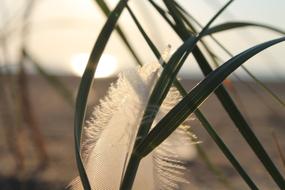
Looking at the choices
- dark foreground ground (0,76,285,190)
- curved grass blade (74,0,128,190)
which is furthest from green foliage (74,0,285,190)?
dark foreground ground (0,76,285,190)

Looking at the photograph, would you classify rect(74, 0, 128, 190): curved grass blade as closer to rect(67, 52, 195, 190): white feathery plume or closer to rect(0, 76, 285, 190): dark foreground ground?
rect(67, 52, 195, 190): white feathery plume

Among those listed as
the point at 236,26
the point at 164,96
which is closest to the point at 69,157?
the point at 236,26

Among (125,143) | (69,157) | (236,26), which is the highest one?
(236,26)

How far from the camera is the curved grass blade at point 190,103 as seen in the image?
22.8 inches

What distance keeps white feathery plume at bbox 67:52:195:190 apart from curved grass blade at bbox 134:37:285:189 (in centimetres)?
5

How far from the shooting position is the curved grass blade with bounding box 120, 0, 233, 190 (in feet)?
1.89

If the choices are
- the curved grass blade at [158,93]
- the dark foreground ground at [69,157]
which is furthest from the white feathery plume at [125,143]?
the dark foreground ground at [69,157]

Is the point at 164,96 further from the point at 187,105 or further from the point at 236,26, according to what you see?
the point at 236,26

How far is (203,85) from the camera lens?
60 centimetres

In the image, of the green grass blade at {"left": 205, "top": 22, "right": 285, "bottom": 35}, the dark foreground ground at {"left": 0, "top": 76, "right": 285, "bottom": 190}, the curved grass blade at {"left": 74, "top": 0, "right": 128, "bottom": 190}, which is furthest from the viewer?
the dark foreground ground at {"left": 0, "top": 76, "right": 285, "bottom": 190}

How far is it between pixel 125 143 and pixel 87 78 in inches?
4.0

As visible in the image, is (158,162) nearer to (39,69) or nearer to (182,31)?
(182,31)

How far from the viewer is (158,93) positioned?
601mm

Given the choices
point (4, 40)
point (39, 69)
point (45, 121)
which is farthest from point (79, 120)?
point (45, 121)
